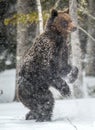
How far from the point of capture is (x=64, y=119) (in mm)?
6637

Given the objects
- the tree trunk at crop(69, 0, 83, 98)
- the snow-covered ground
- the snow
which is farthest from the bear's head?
the snow

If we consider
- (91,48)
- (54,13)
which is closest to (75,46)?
(54,13)

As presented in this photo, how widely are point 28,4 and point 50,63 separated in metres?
7.05

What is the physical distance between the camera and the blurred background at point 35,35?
12156mm

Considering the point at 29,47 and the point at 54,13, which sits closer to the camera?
the point at 54,13

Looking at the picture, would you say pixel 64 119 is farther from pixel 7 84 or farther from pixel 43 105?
pixel 7 84

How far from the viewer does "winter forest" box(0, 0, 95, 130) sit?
6.52 metres

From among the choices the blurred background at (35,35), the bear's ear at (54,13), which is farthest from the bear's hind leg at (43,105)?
the blurred background at (35,35)

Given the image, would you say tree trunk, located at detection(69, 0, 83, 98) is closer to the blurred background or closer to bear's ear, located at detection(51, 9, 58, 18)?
the blurred background

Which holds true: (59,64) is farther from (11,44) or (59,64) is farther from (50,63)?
(11,44)

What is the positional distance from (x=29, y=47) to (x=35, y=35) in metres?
4.42

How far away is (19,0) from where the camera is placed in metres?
13.3

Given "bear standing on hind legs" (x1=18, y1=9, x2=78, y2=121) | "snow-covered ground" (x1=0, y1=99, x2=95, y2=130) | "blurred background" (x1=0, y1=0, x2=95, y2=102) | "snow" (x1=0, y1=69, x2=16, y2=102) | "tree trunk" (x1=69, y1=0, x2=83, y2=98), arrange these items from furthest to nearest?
1. "snow" (x1=0, y1=69, x2=16, y2=102)
2. "blurred background" (x1=0, y1=0, x2=95, y2=102)
3. "tree trunk" (x1=69, y1=0, x2=83, y2=98)
4. "bear standing on hind legs" (x1=18, y1=9, x2=78, y2=121)
5. "snow-covered ground" (x1=0, y1=99, x2=95, y2=130)

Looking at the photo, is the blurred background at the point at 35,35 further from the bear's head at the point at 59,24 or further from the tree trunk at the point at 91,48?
the bear's head at the point at 59,24
